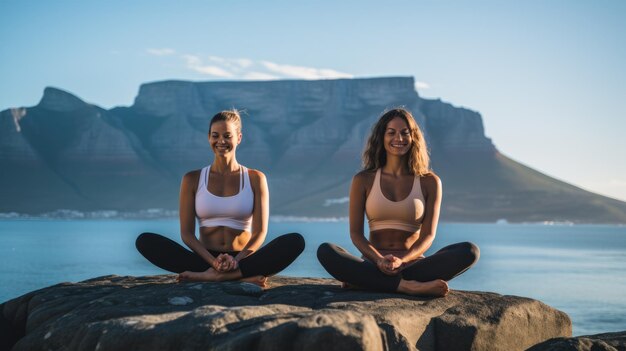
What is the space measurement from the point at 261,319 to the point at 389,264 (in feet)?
5.71

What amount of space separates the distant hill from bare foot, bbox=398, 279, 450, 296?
471 feet

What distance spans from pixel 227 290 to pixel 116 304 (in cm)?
82

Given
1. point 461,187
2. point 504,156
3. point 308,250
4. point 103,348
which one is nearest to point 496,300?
point 103,348

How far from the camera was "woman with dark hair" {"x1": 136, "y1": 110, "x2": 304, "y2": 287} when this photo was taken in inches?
259

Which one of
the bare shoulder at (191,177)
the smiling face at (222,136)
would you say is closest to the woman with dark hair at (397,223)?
the smiling face at (222,136)

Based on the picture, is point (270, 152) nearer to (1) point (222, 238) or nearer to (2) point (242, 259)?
(1) point (222, 238)

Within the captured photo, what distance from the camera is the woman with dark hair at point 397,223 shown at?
6188 mm

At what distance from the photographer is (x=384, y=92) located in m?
172

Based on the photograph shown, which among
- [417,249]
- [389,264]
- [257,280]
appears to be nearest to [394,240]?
[417,249]

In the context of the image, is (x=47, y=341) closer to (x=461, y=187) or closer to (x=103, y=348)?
(x=103, y=348)

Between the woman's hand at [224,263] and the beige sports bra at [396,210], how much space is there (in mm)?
1146

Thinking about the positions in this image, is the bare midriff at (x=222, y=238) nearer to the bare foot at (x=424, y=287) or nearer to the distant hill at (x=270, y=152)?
A: the bare foot at (x=424, y=287)

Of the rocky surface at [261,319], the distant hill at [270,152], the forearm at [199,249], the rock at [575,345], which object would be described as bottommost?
the rock at [575,345]

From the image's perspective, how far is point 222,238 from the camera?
22.3 feet
